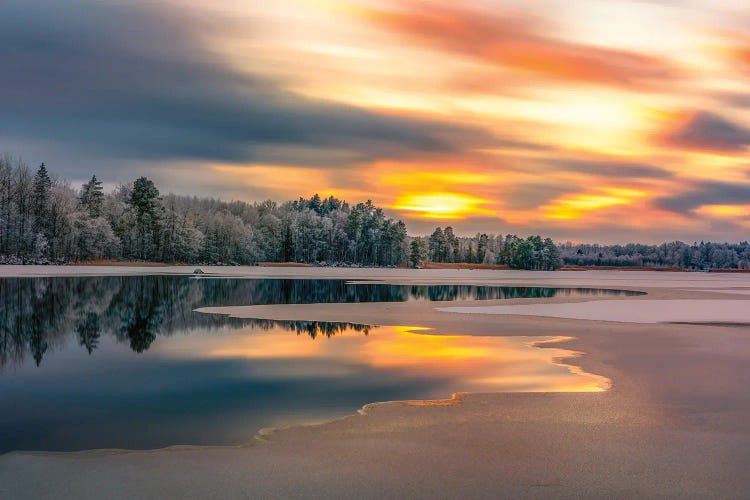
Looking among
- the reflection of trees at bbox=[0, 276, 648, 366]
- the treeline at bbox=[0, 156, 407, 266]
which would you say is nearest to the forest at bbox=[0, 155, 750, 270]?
the treeline at bbox=[0, 156, 407, 266]

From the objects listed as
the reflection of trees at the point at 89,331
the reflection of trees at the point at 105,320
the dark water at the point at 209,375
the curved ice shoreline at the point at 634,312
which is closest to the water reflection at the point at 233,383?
the dark water at the point at 209,375

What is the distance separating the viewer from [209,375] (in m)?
15.4

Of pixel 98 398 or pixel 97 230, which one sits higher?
pixel 97 230

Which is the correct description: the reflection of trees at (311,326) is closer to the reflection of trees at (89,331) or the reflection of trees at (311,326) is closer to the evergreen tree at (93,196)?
the reflection of trees at (89,331)

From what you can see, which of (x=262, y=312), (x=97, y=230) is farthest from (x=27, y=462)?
(x=97, y=230)

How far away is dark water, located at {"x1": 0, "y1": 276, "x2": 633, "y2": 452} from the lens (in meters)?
10.6

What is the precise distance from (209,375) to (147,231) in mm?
134325

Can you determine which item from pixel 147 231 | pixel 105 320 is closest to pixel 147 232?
pixel 147 231

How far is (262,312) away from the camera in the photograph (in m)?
32.5

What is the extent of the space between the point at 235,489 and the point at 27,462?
3.15 metres

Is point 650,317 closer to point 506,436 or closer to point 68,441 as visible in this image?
point 506,436

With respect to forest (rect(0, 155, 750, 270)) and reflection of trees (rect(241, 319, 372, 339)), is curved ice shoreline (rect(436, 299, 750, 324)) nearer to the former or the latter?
reflection of trees (rect(241, 319, 372, 339))

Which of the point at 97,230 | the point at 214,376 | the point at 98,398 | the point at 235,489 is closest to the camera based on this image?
the point at 235,489

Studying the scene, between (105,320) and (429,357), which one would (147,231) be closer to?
(105,320)
